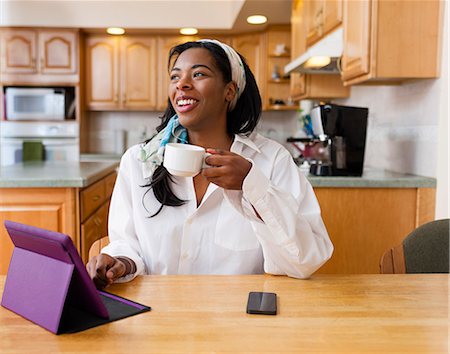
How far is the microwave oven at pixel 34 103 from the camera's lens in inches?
202

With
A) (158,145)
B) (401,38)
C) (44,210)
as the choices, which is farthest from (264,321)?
(44,210)

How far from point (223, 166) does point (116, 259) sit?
13.7 inches

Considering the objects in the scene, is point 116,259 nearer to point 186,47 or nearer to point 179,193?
point 179,193

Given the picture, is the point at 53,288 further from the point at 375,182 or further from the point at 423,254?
the point at 375,182

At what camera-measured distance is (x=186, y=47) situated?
4.94ft

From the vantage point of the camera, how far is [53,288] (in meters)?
0.92

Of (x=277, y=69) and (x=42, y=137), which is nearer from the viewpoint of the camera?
(x=277, y=69)

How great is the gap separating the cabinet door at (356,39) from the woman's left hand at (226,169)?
1.38m

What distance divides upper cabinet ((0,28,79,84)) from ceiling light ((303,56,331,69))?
2843mm

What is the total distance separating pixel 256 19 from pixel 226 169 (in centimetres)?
369

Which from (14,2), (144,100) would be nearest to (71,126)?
(144,100)

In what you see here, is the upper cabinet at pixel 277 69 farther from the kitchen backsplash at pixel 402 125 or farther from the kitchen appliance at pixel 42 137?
the kitchen appliance at pixel 42 137

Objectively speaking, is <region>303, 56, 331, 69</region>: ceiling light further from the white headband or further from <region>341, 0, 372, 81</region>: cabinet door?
the white headband

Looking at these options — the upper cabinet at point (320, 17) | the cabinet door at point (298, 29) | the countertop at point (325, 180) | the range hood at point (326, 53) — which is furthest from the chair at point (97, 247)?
the cabinet door at point (298, 29)
